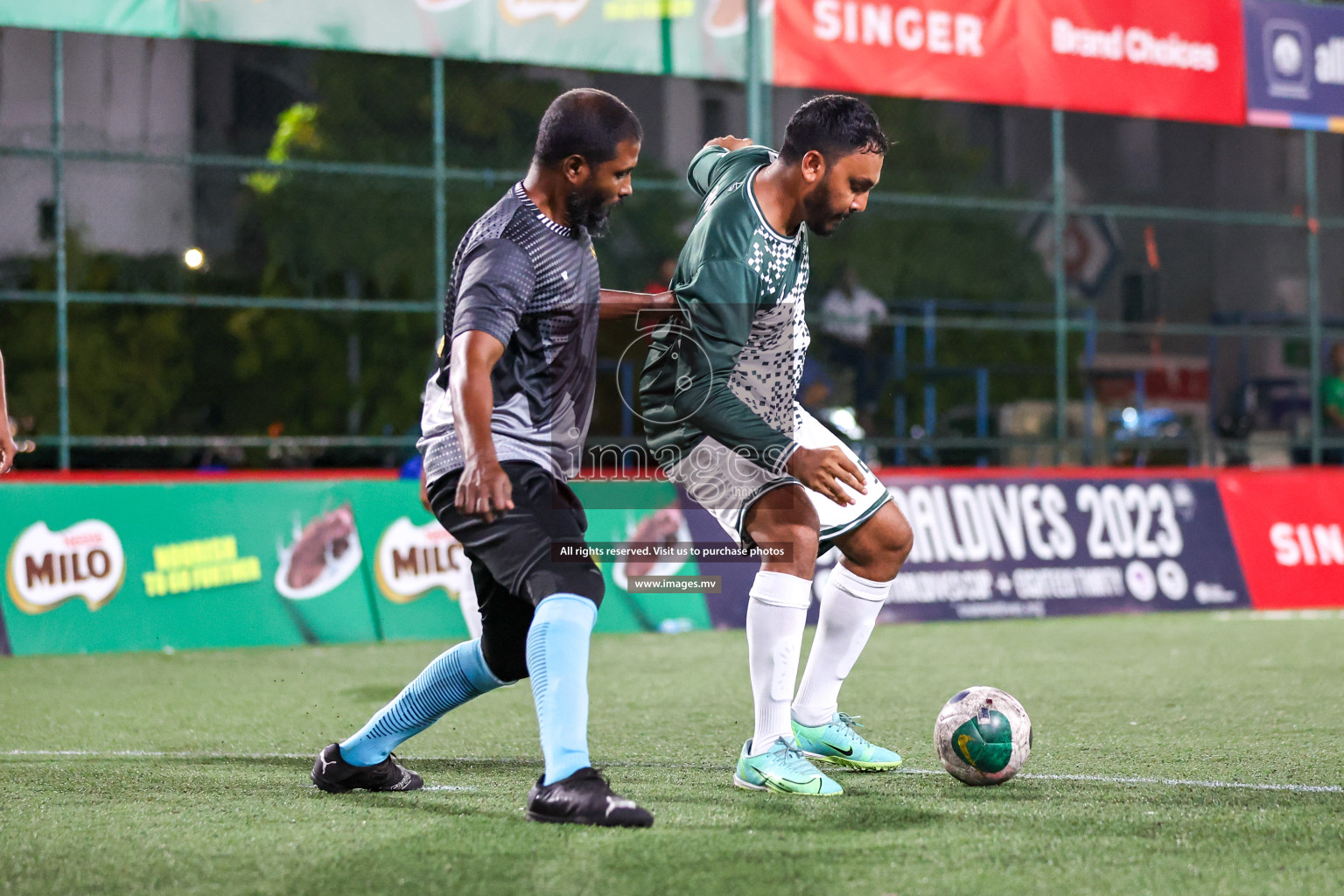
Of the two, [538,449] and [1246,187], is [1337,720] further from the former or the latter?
[1246,187]

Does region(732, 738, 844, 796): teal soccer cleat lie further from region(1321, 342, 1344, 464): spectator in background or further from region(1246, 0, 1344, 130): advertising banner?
region(1321, 342, 1344, 464): spectator in background

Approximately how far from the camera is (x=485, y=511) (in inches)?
161

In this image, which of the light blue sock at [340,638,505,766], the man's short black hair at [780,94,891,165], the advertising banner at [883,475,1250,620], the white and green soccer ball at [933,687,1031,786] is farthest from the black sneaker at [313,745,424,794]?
the advertising banner at [883,475,1250,620]

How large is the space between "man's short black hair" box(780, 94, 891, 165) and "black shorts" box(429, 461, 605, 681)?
1.34 meters

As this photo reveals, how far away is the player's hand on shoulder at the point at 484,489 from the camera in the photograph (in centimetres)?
406

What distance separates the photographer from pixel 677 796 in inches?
186

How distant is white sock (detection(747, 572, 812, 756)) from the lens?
192 inches

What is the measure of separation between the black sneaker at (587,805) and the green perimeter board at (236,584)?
6437 millimetres

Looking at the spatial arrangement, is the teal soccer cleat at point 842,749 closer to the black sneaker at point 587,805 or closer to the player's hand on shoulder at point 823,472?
the player's hand on shoulder at point 823,472

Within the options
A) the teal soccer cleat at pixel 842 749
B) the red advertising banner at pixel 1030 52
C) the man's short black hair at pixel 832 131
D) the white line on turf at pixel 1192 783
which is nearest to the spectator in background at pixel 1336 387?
the red advertising banner at pixel 1030 52

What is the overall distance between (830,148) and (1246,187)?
33285 mm

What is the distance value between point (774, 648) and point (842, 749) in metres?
0.55

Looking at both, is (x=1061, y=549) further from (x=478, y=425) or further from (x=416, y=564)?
(x=478, y=425)

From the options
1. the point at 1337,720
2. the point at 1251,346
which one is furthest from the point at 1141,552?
the point at 1251,346
